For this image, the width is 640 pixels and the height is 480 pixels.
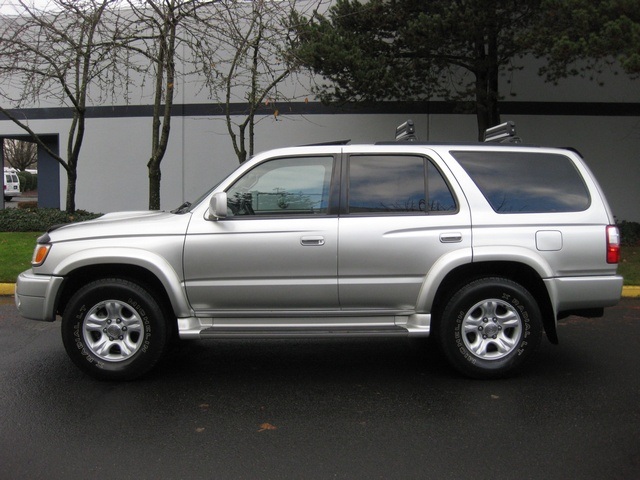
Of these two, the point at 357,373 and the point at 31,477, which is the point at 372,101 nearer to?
the point at 357,373

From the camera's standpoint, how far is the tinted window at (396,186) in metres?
5.03

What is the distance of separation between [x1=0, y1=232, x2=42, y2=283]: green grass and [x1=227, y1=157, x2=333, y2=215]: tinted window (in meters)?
5.73

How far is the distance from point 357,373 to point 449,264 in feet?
4.14

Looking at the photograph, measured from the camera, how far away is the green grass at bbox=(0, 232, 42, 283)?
31.3 feet

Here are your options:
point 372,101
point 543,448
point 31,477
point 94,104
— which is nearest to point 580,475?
point 543,448

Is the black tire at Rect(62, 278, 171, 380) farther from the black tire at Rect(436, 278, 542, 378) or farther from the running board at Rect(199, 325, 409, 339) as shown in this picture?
the black tire at Rect(436, 278, 542, 378)

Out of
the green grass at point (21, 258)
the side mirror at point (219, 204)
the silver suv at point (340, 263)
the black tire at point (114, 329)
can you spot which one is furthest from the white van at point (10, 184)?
the side mirror at point (219, 204)

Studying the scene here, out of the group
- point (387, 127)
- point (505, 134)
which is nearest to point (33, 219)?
point (387, 127)

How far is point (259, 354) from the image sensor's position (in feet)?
19.3

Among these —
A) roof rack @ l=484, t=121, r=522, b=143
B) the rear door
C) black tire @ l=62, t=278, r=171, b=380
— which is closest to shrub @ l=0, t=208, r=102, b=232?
black tire @ l=62, t=278, r=171, b=380

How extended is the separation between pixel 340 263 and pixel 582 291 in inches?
76.9

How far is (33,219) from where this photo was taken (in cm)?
1441

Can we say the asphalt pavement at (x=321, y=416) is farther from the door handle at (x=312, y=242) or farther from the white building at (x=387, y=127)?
the white building at (x=387, y=127)

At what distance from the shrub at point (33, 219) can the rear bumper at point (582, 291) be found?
1162 cm
